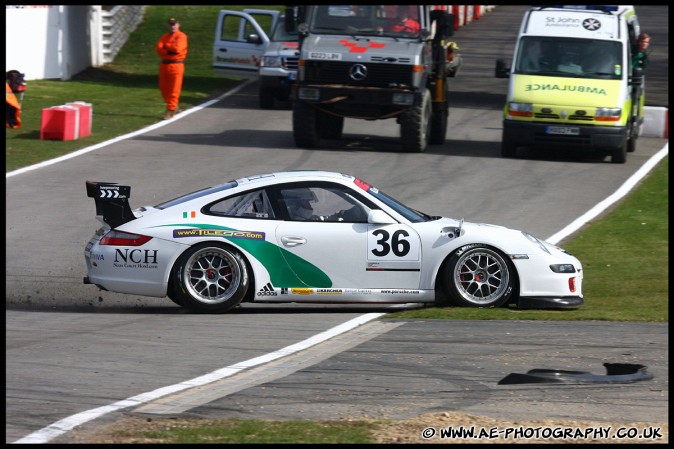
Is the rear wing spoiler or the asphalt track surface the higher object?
the rear wing spoiler

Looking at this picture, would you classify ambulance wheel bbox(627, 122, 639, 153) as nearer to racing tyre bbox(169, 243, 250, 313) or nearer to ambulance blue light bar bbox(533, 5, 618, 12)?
ambulance blue light bar bbox(533, 5, 618, 12)

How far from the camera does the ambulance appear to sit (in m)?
21.4

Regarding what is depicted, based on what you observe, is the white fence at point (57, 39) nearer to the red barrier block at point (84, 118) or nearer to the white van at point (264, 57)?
the white van at point (264, 57)

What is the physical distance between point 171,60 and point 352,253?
14.6 metres

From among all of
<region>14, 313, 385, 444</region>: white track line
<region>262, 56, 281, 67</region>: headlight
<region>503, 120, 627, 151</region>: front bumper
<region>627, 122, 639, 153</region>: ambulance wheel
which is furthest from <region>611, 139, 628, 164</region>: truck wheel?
<region>14, 313, 385, 444</region>: white track line

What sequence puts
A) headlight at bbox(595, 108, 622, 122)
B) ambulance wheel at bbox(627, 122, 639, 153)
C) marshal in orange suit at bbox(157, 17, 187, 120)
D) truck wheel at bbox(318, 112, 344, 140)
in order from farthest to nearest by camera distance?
marshal in orange suit at bbox(157, 17, 187, 120)
truck wheel at bbox(318, 112, 344, 140)
ambulance wheel at bbox(627, 122, 639, 153)
headlight at bbox(595, 108, 622, 122)

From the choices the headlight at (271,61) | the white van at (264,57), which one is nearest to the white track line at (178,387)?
the white van at (264,57)

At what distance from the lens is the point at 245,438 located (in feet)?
20.7

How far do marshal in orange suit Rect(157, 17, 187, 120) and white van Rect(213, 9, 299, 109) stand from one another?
2360mm

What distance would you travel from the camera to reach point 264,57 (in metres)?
27.0

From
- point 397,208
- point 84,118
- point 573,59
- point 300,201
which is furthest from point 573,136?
point 300,201

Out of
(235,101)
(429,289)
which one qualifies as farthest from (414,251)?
(235,101)

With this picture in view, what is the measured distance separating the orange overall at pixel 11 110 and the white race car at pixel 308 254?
1221 centimetres

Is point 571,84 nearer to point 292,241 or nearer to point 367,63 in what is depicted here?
point 367,63
